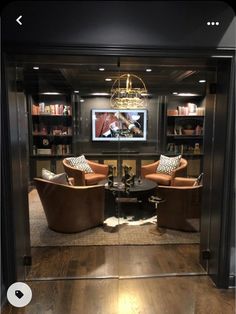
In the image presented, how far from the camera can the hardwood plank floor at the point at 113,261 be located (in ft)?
8.84

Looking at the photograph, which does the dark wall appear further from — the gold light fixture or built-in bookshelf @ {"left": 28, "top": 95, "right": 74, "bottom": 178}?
the gold light fixture

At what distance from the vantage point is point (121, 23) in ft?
6.71

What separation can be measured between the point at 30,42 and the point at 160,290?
94.6 inches

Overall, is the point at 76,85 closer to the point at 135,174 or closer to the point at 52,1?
the point at 135,174

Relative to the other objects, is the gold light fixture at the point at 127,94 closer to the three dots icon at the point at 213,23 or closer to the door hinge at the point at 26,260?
the three dots icon at the point at 213,23

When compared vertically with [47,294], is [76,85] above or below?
above

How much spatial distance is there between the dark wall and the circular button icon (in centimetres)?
208

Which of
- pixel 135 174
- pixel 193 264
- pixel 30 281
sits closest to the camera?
pixel 30 281

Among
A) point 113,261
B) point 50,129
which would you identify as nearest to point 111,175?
point 50,129

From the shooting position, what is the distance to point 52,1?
1.97 metres

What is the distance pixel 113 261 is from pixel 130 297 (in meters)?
0.65

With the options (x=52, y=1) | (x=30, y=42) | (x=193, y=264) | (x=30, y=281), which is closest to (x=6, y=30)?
(x=30, y=42)

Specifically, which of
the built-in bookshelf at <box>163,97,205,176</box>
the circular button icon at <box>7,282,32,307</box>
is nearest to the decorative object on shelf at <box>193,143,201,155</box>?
the built-in bookshelf at <box>163,97,205,176</box>

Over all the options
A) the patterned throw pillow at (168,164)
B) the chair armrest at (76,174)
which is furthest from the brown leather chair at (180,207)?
the chair armrest at (76,174)
